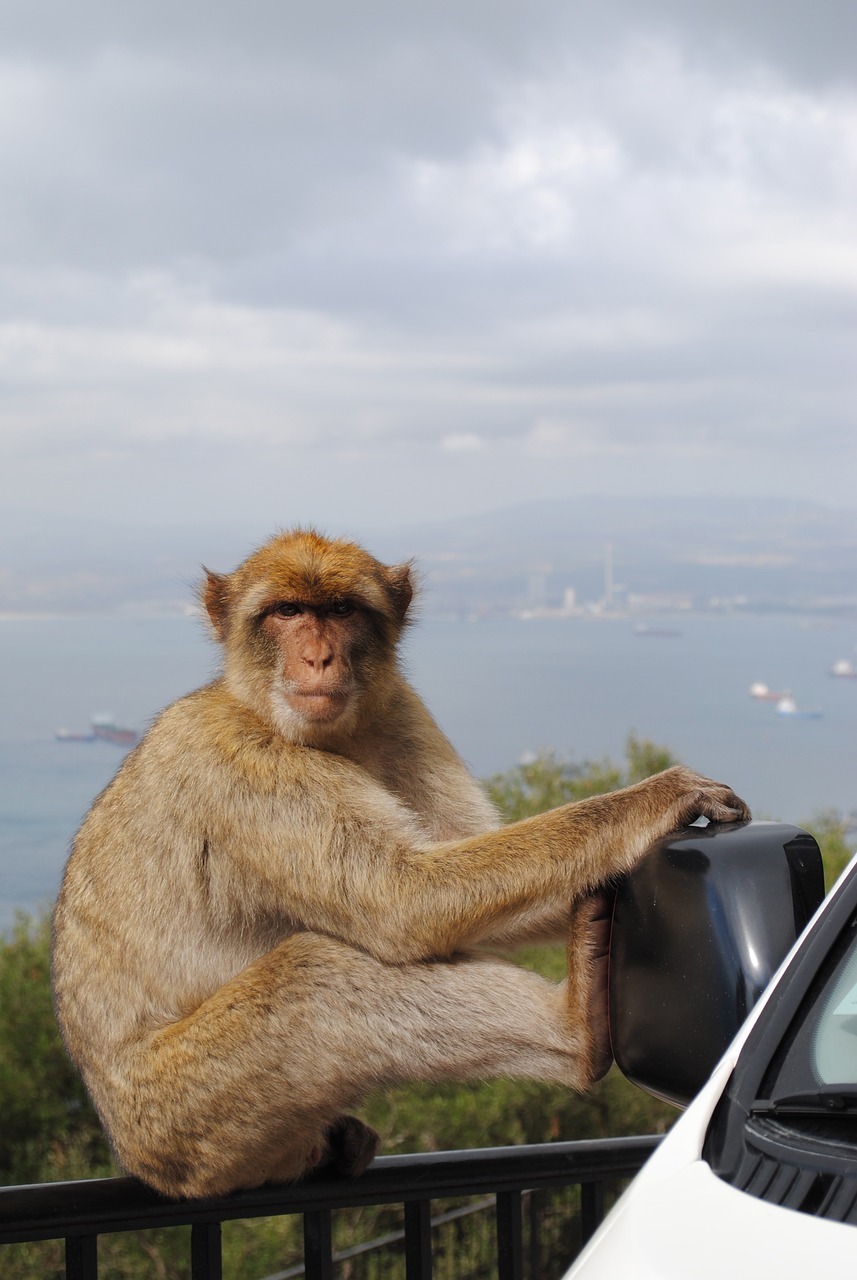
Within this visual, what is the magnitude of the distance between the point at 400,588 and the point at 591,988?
1219 millimetres

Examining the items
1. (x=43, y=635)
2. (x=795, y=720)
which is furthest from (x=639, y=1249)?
(x=43, y=635)

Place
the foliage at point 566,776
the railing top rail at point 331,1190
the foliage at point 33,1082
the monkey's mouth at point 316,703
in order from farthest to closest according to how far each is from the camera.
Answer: the foliage at point 566,776 → the foliage at point 33,1082 → the monkey's mouth at point 316,703 → the railing top rail at point 331,1190

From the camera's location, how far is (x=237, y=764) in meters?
2.97

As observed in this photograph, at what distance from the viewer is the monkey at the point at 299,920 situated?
268cm

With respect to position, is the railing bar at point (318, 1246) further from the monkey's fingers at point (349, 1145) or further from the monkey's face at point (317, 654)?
the monkey's face at point (317, 654)

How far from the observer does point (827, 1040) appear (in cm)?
138

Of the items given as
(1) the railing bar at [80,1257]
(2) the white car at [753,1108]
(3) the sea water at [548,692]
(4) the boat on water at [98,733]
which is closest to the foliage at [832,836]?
(3) the sea water at [548,692]

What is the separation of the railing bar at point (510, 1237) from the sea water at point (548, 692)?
97.7 ft

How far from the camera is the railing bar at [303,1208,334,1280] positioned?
2.47m

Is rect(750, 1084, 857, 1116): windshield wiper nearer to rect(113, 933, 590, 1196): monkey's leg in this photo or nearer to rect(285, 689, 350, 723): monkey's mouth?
rect(113, 933, 590, 1196): monkey's leg

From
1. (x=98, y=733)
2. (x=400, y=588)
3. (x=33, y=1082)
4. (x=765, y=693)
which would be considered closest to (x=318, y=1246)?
(x=400, y=588)

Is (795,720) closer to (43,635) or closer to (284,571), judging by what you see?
(43,635)

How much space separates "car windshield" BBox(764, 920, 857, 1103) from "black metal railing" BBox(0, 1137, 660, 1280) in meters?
1.19

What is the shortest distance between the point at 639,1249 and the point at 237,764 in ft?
6.11
